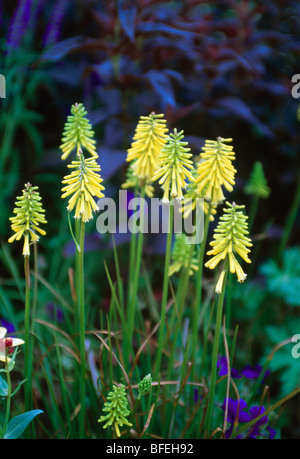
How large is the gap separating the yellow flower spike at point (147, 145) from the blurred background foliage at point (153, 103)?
578 millimetres

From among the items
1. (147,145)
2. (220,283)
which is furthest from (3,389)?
(147,145)

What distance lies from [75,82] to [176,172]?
1353mm

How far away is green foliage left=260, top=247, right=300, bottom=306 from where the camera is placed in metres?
1.75

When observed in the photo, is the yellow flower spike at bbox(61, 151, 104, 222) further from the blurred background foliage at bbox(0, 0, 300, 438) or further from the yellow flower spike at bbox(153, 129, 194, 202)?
the blurred background foliage at bbox(0, 0, 300, 438)

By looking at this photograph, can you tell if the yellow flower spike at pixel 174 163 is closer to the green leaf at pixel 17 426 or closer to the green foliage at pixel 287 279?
the green leaf at pixel 17 426

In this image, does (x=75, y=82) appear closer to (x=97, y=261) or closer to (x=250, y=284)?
(x=97, y=261)

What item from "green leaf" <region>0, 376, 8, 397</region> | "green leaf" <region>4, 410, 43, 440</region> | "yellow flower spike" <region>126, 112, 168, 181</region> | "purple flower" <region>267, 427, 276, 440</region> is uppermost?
"yellow flower spike" <region>126, 112, 168, 181</region>

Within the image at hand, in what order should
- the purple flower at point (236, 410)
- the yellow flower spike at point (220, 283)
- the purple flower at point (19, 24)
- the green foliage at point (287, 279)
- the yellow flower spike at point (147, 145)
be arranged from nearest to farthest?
the yellow flower spike at point (220, 283), the yellow flower spike at point (147, 145), the purple flower at point (236, 410), the purple flower at point (19, 24), the green foliage at point (287, 279)

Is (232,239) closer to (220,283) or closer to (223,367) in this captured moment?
(220,283)

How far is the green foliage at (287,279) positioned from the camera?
175 centimetres

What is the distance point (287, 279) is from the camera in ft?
5.96

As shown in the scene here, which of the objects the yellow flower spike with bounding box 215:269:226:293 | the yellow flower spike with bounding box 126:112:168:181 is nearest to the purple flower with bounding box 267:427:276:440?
the yellow flower spike with bounding box 215:269:226:293

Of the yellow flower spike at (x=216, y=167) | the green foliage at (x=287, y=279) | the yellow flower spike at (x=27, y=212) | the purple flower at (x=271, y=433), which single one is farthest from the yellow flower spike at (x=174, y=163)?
the green foliage at (x=287, y=279)

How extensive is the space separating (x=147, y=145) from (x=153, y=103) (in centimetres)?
112
